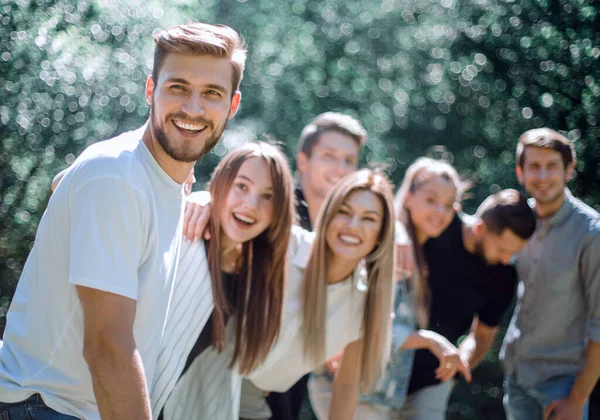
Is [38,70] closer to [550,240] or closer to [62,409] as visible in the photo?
[62,409]

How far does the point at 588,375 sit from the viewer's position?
319cm

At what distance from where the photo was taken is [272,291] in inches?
98.8

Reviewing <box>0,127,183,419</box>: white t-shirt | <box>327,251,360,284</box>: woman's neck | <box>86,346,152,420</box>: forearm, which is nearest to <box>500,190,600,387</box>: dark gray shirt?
<box>327,251,360,284</box>: woman's neck

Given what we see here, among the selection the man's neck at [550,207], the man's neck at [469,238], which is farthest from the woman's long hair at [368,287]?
the man's neck at [550,207]

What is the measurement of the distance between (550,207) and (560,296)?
415 mm

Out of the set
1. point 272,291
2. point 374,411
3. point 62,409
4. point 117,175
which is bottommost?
point 374,411

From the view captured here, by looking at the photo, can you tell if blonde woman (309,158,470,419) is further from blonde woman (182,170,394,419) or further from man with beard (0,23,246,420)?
man with beard (0,23,246,420)

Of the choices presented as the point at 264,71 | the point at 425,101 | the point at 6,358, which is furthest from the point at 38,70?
the point at 425,101

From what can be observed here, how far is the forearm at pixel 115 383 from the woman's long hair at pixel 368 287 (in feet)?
4.18

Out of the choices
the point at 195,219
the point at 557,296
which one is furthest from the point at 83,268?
the point at 557,296

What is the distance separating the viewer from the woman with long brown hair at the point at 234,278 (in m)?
2.35

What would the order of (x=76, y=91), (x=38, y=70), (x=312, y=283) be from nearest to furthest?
1. (x=312, y=283)
2. (x=38, y=70)
3. (x=76, y=91)

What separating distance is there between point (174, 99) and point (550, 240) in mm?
2182

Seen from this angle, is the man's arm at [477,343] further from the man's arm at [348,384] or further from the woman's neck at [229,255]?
the woman's neck at [229,255]
